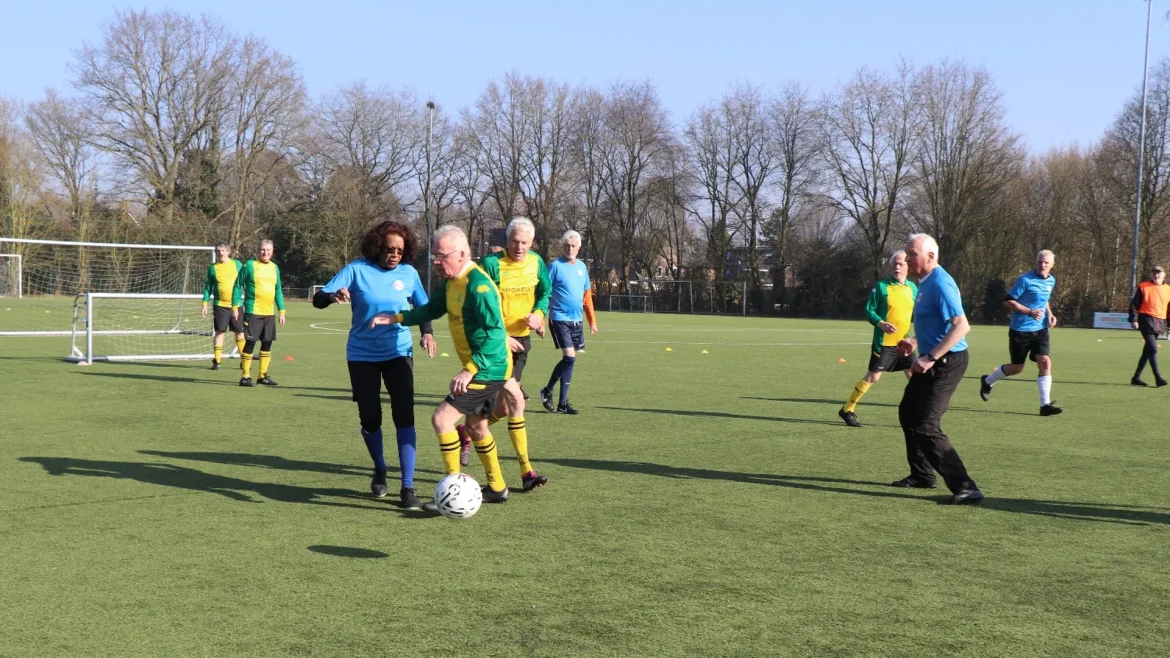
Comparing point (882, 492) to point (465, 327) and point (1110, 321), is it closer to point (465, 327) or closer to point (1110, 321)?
point (465, 327)

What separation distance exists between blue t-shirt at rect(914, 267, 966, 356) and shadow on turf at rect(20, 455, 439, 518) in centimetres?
366

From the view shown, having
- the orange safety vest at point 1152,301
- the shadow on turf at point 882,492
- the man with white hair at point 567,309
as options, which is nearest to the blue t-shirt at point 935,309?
the shadow on turf at point 882,492

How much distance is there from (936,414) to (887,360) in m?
3.97

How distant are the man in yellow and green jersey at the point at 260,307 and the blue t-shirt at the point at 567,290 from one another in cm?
476

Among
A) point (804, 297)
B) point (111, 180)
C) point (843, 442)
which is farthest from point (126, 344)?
point (804, 297)

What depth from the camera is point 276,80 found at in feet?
189

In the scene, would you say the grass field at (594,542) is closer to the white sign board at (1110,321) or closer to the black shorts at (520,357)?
the black shorts at (520,357)

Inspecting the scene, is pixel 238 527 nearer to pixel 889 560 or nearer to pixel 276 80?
pixel 889 560

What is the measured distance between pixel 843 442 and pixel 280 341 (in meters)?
16.9

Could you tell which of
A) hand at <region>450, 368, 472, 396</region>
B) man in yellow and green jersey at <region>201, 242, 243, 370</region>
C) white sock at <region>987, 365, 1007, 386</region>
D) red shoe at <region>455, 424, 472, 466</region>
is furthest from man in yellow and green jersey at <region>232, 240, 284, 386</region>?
white sock at <region>987, 365, 1007, 386</region>

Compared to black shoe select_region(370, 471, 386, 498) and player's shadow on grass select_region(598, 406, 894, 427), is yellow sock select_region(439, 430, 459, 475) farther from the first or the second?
player's shadow on grass select_region(598, 406, 894, 427)

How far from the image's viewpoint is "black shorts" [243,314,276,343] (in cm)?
1420

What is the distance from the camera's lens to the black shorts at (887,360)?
10820 millimetres

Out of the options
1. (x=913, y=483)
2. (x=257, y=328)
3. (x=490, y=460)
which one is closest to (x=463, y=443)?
(x=490, y=460)
